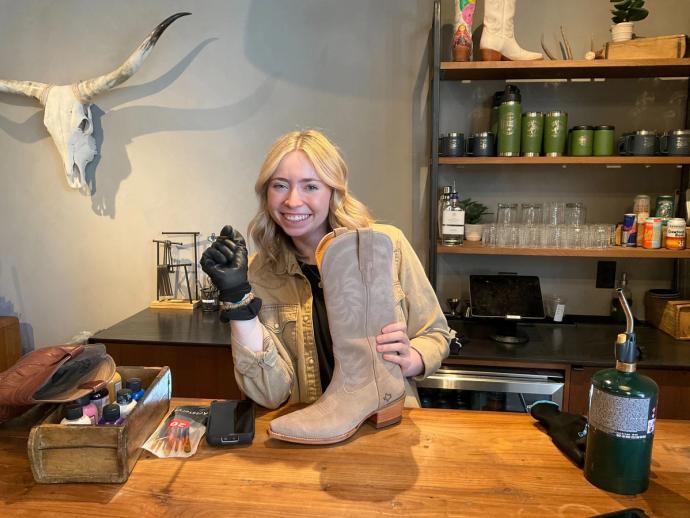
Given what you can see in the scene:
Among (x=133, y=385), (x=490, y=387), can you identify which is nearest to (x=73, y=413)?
(x=133, y=385)

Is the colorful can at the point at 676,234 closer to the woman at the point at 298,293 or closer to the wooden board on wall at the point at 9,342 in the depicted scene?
the woman at the point at 298,293

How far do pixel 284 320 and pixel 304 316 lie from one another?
53mm

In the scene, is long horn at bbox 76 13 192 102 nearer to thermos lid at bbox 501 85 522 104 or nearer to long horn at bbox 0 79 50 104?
long horn at bbox 0 79 50 104

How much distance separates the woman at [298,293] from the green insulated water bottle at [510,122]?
1.04 m

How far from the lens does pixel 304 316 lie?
1.32 meters

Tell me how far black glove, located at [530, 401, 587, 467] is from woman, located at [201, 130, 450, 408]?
0.92 feet

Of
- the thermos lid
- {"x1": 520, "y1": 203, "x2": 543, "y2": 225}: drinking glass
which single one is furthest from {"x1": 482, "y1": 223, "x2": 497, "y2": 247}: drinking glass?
the thermos lid

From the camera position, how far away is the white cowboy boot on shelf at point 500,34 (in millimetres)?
2152

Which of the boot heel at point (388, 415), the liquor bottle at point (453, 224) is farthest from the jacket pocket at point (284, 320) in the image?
the liquor bottle at point (453, 224)

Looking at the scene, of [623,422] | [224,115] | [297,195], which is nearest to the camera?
[623,422]

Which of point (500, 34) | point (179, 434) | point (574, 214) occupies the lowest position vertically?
point (179, 434)

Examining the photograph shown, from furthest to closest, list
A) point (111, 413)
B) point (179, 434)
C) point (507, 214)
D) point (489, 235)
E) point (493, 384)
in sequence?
point (507, 214) → point (489, 235) → point (493, 384) → point (179, 434) → point (111, 413)

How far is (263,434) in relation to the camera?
40.6 inches

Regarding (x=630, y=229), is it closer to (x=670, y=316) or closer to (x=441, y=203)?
(x=670, y=316)
